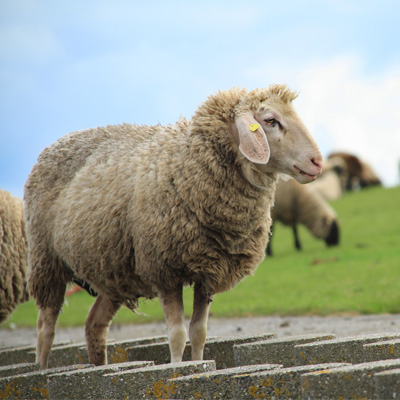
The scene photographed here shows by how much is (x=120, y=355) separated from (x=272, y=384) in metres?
3.13

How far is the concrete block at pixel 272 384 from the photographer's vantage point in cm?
418

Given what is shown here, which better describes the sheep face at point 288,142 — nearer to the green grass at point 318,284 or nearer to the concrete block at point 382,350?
the concrete block at point 382,350

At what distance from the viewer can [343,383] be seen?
3879mm

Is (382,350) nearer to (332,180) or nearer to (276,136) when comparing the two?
(276,136)

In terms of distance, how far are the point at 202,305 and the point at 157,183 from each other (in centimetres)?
104

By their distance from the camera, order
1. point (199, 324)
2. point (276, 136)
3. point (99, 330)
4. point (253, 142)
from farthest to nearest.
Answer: point (99, 330), point (199, 324), point (276, 136), point (253, 142)

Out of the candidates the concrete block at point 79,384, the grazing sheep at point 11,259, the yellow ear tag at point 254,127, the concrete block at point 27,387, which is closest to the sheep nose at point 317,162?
the yellow ear tag at point 254,127

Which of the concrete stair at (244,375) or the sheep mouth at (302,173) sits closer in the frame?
the concrete stair at (244,375)

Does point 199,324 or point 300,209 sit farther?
point 300,209

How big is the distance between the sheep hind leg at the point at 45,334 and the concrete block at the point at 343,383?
3540mm

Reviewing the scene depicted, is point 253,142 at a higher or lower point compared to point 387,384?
higher

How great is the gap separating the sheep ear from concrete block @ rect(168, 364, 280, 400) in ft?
5.62

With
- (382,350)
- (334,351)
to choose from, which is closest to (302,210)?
(334,351)

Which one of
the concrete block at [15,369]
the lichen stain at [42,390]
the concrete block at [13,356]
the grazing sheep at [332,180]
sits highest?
the grazing sheep at [332,180]
